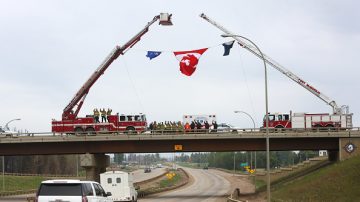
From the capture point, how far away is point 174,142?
63.2 m

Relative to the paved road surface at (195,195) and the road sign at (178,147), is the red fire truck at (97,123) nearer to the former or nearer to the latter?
the road sign at (178,147)

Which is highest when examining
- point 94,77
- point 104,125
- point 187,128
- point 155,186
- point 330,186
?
A: point 94,77

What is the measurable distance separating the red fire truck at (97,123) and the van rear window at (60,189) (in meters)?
44.0

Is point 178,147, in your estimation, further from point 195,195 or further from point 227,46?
point 227,46

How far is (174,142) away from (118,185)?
17943 mm

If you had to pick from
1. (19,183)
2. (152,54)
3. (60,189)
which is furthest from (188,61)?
(19,183)

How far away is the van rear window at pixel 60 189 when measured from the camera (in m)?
20.0

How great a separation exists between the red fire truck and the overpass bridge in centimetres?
200

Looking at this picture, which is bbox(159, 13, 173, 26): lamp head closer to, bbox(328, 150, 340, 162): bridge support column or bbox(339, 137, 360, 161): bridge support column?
bbox(339, 137, 360, 161): bridge support column

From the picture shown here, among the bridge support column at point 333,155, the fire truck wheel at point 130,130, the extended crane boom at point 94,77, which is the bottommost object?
the bridge support column at point 333,155

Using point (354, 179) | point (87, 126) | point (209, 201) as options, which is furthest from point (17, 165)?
point (354, 179)

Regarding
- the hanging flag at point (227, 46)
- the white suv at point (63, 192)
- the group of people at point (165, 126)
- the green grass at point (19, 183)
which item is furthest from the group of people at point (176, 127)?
the white suv at point (63, 192)

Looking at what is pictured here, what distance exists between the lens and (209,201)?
5719 centimetres

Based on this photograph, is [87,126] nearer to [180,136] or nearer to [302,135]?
[180,136]
